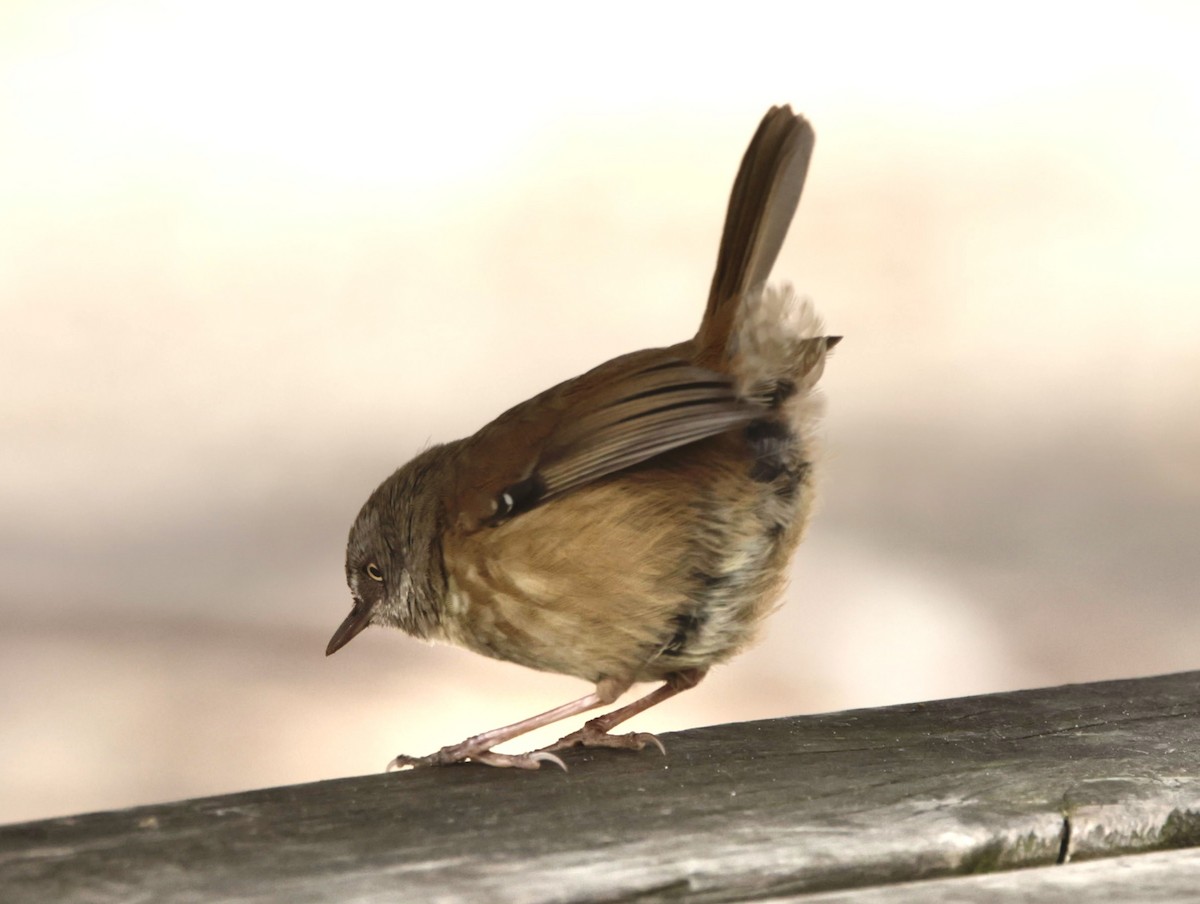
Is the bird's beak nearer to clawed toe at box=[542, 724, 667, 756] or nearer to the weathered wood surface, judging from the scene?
clawed toe at box=[542, 724, 667, 756]


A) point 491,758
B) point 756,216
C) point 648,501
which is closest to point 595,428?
point 648,501

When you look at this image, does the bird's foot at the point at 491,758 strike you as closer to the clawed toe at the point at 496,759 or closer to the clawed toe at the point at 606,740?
the clawed toe at the point at 496,759

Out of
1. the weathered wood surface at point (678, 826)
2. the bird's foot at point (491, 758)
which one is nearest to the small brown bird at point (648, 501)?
the bird's foot at point (491, 758)

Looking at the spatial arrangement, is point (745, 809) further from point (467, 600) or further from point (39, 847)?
point (467, 600)

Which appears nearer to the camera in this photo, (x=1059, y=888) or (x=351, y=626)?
(x=1059, y=888)

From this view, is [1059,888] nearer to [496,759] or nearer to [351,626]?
[496,759]

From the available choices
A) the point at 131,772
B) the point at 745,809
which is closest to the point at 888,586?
the point at 131,772

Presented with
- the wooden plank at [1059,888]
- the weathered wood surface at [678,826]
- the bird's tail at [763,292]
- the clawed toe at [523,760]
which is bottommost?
the wooden plank at [1059,888]

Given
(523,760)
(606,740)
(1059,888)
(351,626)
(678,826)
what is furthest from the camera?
(351,626)
